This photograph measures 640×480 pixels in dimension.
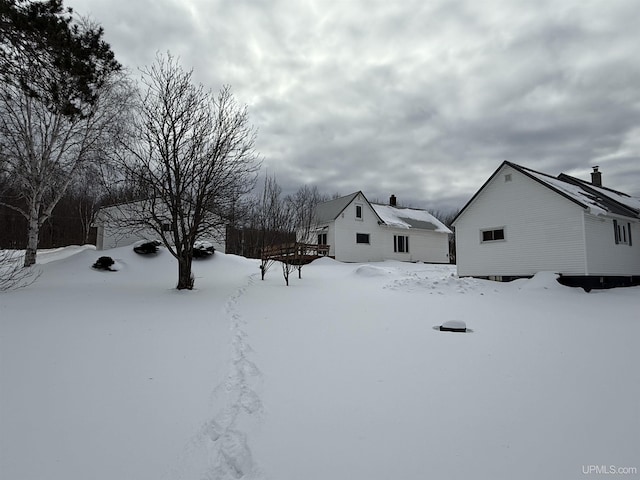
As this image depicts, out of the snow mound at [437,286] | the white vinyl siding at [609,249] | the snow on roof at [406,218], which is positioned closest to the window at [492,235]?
the snow mound at [437,286]

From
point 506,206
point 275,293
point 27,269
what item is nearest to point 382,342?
point 275,293

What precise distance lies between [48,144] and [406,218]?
26.2 m

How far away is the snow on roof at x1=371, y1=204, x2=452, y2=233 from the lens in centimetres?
3000

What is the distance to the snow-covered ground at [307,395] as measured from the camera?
2.60 m

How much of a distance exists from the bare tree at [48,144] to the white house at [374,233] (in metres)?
14.0

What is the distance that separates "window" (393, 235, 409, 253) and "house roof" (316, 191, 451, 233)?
119 cm

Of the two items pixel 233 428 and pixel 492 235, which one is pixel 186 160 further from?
pixel 492 235

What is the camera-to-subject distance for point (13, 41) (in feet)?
18.4

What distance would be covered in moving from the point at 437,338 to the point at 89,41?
8.56 metres

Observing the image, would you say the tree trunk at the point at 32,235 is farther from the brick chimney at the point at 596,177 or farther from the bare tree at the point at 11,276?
the brick chimney at the point at 596,177

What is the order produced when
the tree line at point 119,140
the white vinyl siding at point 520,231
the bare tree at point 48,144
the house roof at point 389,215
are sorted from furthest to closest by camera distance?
the house roof at point 389,215 < the bare tree at point 48,144 < the white vinyl siding at point 520,231 < the tree line at point 119,140

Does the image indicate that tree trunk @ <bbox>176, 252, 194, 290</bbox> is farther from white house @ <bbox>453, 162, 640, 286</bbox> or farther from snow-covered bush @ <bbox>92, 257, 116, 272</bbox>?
A: white house @ <bbox>453, 162, 640, 286</bbox>

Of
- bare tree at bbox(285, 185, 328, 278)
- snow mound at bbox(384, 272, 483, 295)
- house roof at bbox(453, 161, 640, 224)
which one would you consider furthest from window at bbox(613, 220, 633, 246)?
bare tree at bbox(285, 185, 328, 278)

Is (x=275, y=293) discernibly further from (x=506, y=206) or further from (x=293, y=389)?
(x=506, y=206)
